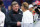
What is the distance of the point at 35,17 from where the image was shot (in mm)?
4402

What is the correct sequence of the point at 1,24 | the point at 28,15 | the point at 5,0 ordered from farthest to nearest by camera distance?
the point at 5,0 → the point at 28,15 → the point at 1,24

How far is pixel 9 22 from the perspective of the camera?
395cm

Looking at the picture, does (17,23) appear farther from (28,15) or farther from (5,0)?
(5,0)

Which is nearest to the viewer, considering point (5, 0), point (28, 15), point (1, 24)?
point (1, 24)

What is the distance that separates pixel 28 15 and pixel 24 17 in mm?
148

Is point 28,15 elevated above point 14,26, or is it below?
above

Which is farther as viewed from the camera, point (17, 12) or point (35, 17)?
point (35, 17)

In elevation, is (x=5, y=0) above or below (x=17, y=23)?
above

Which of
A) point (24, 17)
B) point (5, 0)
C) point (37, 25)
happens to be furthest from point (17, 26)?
point (5, 0)

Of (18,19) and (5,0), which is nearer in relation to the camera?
(18,19)

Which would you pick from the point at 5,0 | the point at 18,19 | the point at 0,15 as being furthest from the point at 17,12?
the point at 5,0

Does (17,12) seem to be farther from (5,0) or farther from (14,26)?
(5,0)

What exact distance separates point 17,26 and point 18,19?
216mm

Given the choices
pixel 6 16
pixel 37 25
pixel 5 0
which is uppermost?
pixel 5 0
